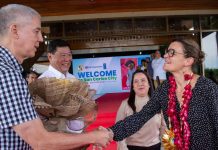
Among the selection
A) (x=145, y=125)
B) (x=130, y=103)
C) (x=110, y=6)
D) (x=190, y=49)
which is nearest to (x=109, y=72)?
(x=110, y=6)

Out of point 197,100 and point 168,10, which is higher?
point 168,10

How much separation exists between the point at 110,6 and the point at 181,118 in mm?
7268

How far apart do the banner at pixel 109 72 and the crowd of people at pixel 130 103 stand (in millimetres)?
7387

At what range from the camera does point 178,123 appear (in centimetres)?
251

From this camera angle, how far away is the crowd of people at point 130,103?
1514 millimetres

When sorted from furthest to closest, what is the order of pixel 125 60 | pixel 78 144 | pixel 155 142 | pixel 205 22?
1. pixel 125 60
2. pixel 205 22
3. pixel 155 142
4. pixel 78 144

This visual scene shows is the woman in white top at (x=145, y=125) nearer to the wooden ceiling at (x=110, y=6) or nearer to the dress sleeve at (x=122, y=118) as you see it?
the dress sleeve at (x=122, y=118)

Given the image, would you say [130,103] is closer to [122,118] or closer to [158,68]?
[122,118]

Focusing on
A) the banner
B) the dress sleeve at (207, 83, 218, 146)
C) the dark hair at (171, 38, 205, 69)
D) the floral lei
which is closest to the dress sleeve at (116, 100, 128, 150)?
the floral lei

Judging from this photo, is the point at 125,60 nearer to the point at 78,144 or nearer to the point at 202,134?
the point at 202,134

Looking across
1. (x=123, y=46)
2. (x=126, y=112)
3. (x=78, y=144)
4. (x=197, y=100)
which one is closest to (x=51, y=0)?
(x=123, y=46)

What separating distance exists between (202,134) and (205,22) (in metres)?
8.41

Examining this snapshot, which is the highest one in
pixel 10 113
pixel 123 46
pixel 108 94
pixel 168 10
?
pixel 168 10

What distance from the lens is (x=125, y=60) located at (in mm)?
11172
